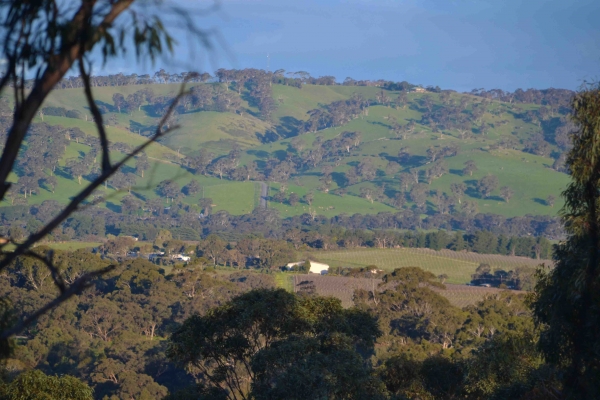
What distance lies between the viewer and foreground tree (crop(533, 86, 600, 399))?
741cm

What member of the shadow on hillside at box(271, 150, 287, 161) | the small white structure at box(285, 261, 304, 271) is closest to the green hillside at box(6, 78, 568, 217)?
the shadow on hillside at box(271, 150, 287, 161)

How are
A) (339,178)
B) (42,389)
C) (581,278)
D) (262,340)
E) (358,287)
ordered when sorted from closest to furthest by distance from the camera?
1. (581,278)
2. (42,389)
3. (262,340)
4. (358,287)
5. (339,178)

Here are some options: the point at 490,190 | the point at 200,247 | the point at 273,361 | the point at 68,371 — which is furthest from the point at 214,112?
the point at 273,361

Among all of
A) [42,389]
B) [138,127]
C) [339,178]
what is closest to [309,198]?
[339,178]

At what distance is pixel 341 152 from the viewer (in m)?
140

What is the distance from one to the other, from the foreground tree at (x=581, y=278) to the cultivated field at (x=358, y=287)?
32682 millimetres

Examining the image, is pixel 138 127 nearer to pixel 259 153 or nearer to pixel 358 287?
pixel 259 153

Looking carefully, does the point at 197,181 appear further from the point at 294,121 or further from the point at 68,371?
the point at 68,371

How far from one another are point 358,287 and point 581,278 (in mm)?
35125

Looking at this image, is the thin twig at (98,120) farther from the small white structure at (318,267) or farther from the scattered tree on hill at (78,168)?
the scattered tree on hill at (78,168)

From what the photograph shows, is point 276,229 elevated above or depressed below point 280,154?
below

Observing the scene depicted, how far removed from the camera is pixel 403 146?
137750 millimetres

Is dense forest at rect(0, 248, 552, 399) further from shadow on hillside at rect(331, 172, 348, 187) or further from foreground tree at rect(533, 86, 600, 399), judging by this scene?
shadow on hillside at rect(331, 172, 348, 187)

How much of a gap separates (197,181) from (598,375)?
107 meters
